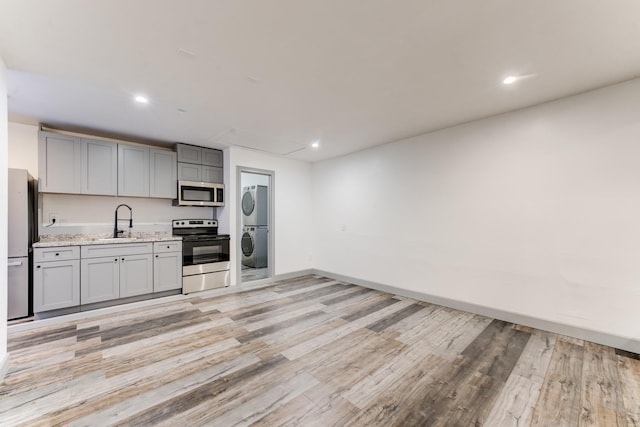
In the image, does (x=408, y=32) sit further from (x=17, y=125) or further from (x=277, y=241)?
(x=17, y=125)

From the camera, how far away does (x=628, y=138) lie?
2459 mm

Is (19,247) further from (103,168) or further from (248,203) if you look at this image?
Result: (248,203)

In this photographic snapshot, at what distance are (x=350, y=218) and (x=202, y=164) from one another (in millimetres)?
2884

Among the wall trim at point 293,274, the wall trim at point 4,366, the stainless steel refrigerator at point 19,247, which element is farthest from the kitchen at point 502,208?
the wall trim at point 4,366

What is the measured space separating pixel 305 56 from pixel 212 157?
319cm

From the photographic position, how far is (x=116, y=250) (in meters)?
3.55

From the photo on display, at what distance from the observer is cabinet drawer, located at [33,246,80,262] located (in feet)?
10.1

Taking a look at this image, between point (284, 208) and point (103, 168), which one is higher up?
point (103, 168)

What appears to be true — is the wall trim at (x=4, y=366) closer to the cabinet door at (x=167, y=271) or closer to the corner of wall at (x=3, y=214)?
the corner of wall at (x=3, y=214)

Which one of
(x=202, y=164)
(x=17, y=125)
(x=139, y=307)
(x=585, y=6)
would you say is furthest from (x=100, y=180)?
(x=585, y=6)

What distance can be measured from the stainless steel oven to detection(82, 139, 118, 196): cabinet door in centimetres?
107

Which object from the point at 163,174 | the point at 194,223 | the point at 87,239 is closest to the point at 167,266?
the point at 194,223

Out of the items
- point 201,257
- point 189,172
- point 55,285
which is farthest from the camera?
point 189,172

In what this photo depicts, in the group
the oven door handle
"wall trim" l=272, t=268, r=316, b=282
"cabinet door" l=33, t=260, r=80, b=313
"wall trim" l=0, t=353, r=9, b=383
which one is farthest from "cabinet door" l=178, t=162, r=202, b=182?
"wall trim" l=0, t=353, r=9, b=383
